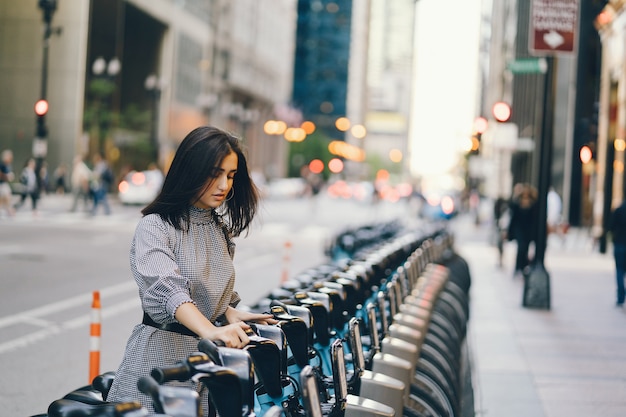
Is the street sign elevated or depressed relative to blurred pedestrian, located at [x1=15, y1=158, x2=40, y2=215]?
elevated

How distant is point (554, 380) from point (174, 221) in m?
6.10

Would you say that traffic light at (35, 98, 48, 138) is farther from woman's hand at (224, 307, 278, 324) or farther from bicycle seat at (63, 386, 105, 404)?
woman's hand at (224, 307, 278, 324)

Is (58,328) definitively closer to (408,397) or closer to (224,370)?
(408,397)

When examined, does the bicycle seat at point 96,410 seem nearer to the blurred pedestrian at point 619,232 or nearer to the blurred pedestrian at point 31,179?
the blurred pedestrian at point 619,232

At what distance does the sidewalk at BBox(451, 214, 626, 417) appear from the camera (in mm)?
8070

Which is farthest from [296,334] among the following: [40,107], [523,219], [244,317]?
[40,107]

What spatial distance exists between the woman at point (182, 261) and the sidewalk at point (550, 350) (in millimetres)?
4253

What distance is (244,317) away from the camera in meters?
4.07

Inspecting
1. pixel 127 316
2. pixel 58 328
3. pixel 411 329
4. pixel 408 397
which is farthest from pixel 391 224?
pixel 408 397

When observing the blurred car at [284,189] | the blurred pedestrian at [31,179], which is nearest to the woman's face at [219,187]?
the blurred pedestrian at [31,179]

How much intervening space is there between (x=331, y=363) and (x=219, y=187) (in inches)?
44.0

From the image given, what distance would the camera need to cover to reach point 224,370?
3051mm

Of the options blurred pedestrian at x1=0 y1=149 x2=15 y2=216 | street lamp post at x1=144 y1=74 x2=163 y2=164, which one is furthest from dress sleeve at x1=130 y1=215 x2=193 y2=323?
street lamp post at x1=144 y1=74 x2=163 y2=164

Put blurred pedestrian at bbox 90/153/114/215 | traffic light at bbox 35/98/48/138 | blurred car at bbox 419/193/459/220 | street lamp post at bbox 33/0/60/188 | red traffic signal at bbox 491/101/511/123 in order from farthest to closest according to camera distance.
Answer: blurred car at bbox 419/193/459/220 < blurred pedestrian at bbox 90/153/114/215 < traffic light at bbox 35/98/48/138 < red traffic signal at bbox 491/101/511/123 < street lamp post at bbox 33/0/60/188
